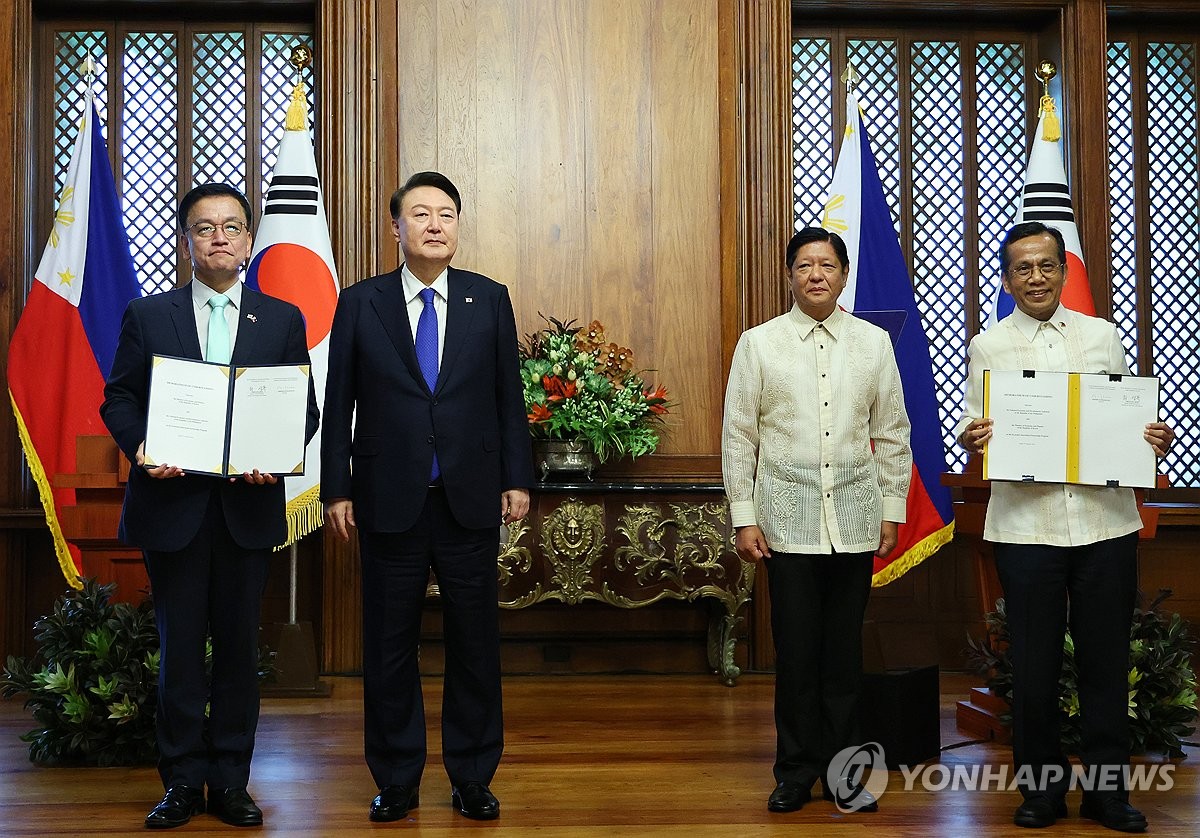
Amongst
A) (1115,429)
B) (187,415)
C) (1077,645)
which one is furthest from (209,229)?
(1077,645)

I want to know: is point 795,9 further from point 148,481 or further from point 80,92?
point 148,481

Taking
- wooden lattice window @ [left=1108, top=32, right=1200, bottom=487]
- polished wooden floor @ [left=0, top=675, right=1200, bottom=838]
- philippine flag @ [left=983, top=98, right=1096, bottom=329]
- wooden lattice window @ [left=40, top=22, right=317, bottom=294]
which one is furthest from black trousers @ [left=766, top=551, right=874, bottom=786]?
wooden lattice window @ [left=40, top=22, right=317, bottom=294]

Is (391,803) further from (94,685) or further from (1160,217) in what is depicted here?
(1160,217)

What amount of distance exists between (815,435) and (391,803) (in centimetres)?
138

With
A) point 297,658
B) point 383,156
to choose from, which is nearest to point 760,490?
point 297,658

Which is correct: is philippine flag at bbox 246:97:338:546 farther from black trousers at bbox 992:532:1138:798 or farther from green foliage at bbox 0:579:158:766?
black trousers at bbox 992:532:1138:798

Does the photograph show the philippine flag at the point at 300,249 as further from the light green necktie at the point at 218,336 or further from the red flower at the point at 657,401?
the light green necktie at the point at 218,336

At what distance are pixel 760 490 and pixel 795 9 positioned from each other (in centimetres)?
323

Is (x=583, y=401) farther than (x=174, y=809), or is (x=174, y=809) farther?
(x=583, y=401)

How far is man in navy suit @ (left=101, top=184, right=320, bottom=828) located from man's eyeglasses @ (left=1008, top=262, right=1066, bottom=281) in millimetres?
1762

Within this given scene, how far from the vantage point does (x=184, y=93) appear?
5371mm

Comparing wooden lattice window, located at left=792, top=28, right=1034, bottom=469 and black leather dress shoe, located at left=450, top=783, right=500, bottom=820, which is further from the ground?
wooden lattice window, located at left=792, top=28, right=1034, bottom=469

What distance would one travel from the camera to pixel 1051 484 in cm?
280

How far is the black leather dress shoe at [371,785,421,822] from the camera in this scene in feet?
9.25
